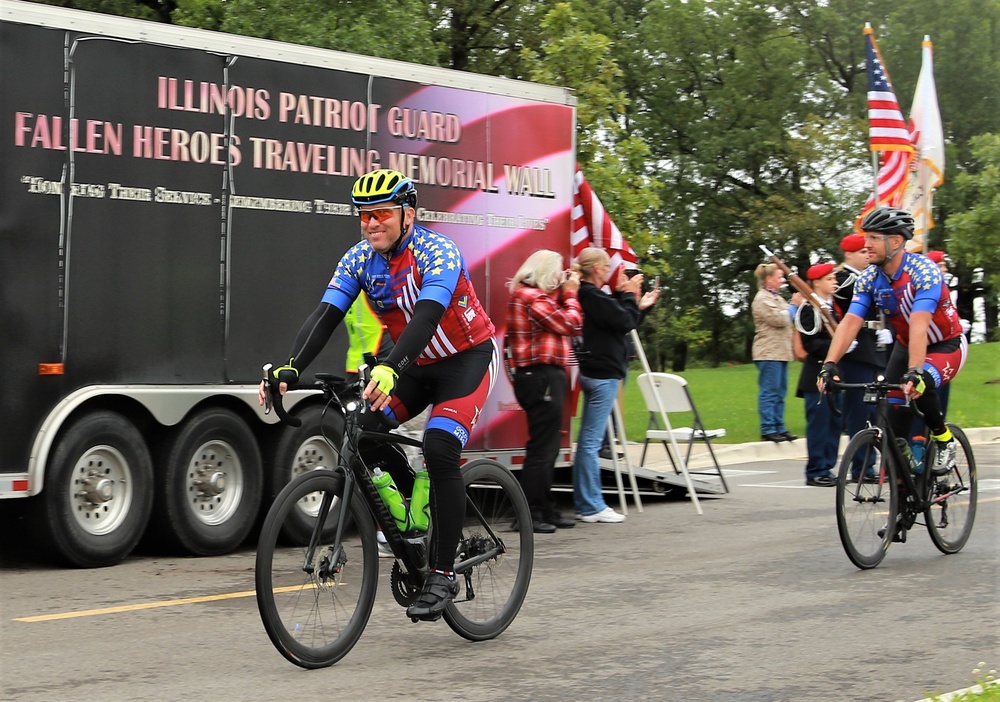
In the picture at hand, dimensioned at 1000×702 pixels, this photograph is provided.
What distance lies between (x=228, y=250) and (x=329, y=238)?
2.90 feet

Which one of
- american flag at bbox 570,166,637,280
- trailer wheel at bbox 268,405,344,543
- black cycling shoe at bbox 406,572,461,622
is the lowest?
black cycling shoe at bbox 406,572,461,622

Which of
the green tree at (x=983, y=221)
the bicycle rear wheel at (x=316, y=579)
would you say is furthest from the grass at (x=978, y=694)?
the green tree at (x=983, y=221)

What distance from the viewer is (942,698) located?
5.34 m

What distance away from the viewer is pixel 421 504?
6406 mm

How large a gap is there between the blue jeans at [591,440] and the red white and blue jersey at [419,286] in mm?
4829

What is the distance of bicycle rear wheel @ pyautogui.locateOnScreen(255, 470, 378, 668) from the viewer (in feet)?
18.5

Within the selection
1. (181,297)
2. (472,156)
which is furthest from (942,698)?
(472,156)

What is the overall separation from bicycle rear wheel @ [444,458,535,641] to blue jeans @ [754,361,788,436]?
31.0 ft

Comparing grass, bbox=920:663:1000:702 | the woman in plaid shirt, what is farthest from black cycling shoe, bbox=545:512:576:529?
grass, bbox=920:663:1000:702

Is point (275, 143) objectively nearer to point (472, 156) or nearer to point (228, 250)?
point (228, 250)

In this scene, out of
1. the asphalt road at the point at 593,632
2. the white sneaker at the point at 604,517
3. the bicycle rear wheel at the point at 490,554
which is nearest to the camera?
the asphalt road at the point at 593,632

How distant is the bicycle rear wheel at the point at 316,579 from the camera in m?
5.64

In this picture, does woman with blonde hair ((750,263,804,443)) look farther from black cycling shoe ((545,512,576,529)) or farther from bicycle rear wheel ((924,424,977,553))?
bicycle rear wheel ((924,424,977,553))

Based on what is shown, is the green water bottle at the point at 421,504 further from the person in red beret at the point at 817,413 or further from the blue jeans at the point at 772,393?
the blue jeans at the point at 772,393
